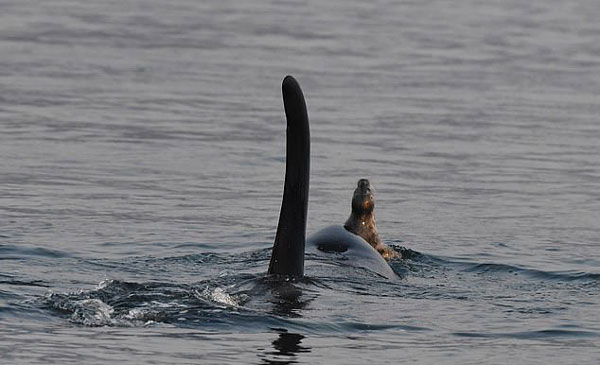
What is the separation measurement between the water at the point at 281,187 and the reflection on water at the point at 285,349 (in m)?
0.02

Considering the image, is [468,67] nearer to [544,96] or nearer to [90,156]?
[544,96]

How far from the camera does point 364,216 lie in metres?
11.7

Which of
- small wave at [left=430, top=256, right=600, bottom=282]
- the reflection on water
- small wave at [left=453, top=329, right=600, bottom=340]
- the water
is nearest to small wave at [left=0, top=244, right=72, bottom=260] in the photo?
the water

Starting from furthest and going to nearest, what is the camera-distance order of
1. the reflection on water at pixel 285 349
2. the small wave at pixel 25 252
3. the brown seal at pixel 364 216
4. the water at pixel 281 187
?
the brown seal at pixel 364 216
the small wave at pixel 25 252
the water at pixel 281 187
the reflection on water at pixel 285 349

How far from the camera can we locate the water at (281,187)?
350 inches

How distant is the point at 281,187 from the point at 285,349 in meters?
6.41

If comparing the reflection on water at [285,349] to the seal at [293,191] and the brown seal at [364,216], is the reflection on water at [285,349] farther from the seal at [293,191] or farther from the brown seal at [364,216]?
the brown seal at [364,216]

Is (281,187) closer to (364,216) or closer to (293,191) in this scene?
(364,216)

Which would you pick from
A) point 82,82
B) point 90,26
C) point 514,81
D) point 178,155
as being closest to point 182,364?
point 178,155

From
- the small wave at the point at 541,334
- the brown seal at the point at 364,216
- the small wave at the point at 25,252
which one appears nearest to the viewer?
the small wave at the point at 541,334

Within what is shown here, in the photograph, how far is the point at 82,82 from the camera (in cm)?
2058

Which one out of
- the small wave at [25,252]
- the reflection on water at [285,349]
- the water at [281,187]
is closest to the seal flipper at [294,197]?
the water at [281,187]

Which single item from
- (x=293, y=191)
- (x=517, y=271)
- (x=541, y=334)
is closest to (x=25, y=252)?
(x=293, y=191)

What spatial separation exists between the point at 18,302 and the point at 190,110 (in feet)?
31.2
